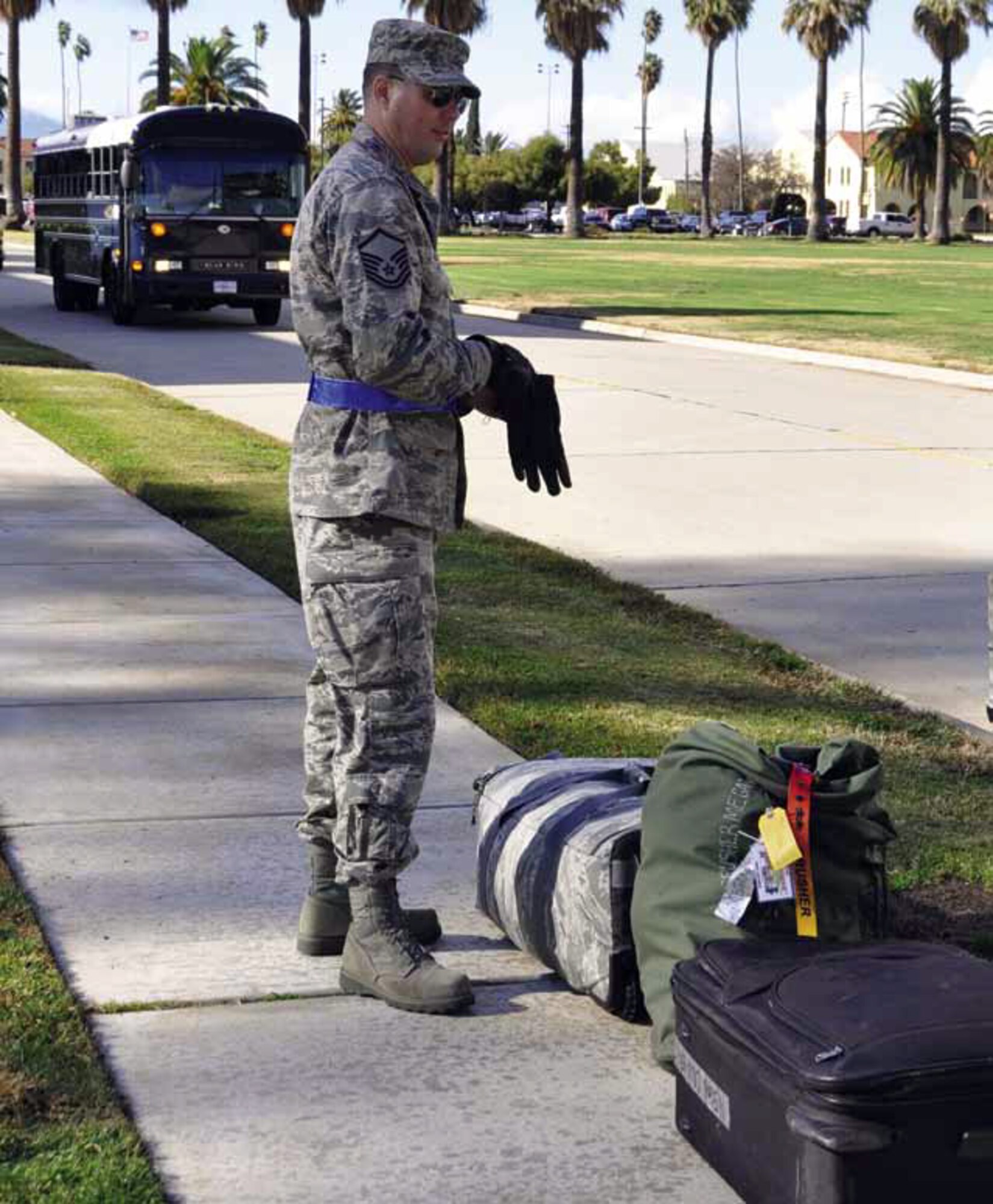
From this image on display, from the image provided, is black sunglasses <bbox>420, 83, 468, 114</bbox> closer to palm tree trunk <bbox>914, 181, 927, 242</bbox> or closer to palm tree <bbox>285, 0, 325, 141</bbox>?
palm tree <bbox>285, 0, 325, 141</bbox>

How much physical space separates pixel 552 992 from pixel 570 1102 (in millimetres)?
575

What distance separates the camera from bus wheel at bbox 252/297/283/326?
27.5m

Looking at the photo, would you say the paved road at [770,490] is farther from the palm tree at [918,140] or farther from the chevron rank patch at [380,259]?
the palm tree at [918,140]

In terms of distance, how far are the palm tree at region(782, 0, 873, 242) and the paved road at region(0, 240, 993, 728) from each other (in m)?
75.8

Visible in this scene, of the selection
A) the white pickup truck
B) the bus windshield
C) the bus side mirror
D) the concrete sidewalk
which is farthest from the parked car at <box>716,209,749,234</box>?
the concrete sidewalk

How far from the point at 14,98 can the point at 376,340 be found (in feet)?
300

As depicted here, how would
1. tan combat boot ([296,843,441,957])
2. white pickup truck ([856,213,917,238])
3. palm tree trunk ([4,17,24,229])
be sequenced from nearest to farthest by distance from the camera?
1. tan combat boot ([296,843,441,957])
2. palm tree trunk ([4,17,24,229])
3. white pickup truck ([856,213,917,238])

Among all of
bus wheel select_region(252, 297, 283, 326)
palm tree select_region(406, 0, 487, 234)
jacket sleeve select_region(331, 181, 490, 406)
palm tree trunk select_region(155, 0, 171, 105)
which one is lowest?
bus wheel select_region(252, 297, 283, 326)

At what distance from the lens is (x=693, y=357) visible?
928 inches

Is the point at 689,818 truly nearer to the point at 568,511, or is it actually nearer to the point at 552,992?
the point at 552,992

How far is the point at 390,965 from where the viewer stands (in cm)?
432

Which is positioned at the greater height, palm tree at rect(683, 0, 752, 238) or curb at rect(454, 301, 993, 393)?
palm tree at rect(683, 0, 752, 238)

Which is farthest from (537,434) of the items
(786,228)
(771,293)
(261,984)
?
(786,228)

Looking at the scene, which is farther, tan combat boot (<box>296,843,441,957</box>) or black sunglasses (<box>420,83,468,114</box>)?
tan combat boot (<box>296,843,441,957</box>)
